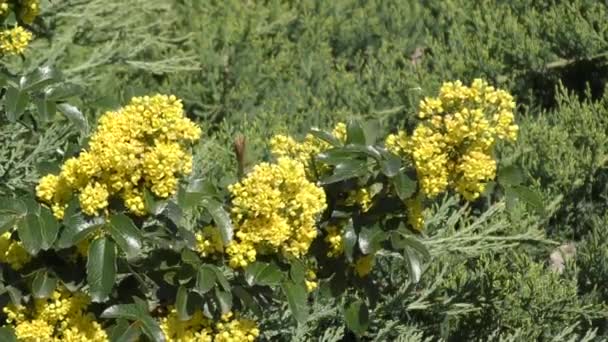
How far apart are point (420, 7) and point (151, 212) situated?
321cm

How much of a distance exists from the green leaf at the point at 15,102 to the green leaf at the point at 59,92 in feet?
0.22

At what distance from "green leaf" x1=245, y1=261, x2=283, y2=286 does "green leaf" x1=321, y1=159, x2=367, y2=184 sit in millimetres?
209

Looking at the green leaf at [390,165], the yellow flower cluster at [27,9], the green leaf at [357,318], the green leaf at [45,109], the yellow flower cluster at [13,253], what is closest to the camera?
the green leaf at [390,165]

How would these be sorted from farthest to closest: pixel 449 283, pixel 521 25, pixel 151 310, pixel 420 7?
pixel 420 7, pixel 521 25, pixel 449 283, pixel 151 310

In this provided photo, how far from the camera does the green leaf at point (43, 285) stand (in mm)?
2371

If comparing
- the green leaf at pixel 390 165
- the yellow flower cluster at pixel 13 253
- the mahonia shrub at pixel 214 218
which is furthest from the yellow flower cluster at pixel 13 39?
the green leaf at pixel 390 165

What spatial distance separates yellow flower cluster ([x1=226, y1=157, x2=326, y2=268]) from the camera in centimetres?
233

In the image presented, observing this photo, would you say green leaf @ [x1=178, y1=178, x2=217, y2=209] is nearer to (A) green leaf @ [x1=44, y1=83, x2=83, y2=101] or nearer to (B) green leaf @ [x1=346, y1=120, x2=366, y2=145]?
(B) green leaf @ [x1=346, y1=120, x2=366, y2=145]

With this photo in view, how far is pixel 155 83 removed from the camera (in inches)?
209

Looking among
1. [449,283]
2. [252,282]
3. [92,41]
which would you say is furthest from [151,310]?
[92,41]

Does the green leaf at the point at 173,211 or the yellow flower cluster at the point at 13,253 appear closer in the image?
the green leaf at the point at 173,211

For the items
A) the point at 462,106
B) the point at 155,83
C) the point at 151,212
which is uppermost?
the point at 462,106

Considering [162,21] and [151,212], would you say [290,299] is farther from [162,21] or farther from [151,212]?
[162,21]

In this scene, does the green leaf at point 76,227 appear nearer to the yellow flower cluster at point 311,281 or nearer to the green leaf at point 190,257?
the green leaf at point 190,257
